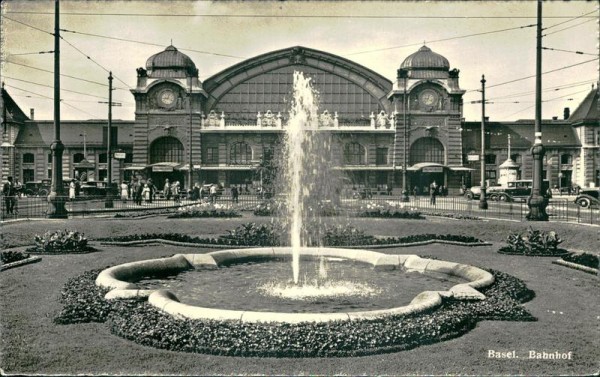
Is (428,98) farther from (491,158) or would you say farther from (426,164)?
(491,158)

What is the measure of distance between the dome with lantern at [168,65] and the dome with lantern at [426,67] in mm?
23677

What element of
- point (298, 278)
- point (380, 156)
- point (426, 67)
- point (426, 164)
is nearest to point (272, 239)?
point (298, 278)

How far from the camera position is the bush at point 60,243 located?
14.4 meters

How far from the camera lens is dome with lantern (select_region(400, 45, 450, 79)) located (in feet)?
188

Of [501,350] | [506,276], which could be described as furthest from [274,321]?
[506,276]

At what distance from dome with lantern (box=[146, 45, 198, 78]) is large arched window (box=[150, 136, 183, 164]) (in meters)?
6.76

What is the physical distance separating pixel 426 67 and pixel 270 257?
157ft

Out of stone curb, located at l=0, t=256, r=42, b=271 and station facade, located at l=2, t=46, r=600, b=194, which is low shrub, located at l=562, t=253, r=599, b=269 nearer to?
stone curb, located at l=0, t=256, r=42, b=271

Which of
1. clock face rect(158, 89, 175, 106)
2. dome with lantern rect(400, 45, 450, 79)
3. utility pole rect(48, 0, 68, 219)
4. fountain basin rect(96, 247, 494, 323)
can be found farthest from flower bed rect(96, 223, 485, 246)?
dome with lantern rect(400, 45, 450, 79)

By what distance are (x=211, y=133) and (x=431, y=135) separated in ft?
77.1

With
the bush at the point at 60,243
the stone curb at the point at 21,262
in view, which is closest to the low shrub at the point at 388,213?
the bush at the point at 60,243

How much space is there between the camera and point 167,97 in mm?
57375

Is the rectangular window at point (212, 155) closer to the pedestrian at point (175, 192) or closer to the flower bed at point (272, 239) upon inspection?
the pedestrian at point (175, 192)

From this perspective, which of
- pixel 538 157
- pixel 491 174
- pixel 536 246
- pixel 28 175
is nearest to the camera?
pixel 536 246
